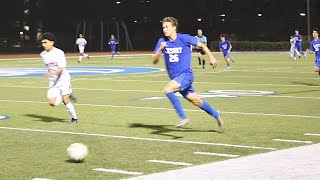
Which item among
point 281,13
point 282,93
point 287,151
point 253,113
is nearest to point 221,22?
point 281,13

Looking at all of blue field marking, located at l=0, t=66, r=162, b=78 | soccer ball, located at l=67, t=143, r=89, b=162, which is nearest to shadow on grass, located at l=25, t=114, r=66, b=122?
soccer ball, located at l=67, t=143, r=89, b=162

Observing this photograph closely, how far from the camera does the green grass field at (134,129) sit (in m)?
8.96

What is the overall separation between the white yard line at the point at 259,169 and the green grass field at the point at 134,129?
39 cm

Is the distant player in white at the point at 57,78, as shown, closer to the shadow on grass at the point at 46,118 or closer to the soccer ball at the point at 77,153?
the shadow on grass at the point at 46,118

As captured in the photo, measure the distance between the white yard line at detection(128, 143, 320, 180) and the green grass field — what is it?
393 mm

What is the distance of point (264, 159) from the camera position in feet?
29.0

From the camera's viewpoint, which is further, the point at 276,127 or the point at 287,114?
the point at 287,114

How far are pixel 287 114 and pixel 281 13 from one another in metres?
72.3

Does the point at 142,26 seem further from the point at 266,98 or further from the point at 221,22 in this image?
the point at 266,98

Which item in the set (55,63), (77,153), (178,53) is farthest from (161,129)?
(77,153)

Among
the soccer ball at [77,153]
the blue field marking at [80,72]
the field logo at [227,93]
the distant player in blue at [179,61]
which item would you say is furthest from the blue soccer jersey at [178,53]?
the blue field marking at [80,72]

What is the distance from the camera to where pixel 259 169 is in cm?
812

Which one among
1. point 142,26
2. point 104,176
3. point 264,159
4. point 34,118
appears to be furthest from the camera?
point 142,26

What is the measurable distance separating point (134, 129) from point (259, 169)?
4568mm
